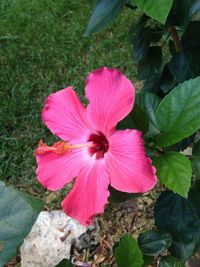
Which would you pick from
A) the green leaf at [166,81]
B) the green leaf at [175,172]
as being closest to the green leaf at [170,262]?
the green leaf at [175,172]

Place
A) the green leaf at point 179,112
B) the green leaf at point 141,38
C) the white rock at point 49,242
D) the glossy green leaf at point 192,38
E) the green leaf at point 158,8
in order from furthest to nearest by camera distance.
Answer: the white rock at point 49,242 < the green leaf at point 141,38 < the glossy green leaf at point 192,38 < the green leaf at point 158,8 < the green leaf at point 179,112

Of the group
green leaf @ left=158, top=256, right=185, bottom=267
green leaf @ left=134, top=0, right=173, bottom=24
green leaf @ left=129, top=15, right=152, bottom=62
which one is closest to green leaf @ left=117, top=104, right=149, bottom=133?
green leaf @ left=134, top=0, right=173, bottom=24

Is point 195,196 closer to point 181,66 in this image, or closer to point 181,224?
point 181,224

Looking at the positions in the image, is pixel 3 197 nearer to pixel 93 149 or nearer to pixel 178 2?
pixel 93 149

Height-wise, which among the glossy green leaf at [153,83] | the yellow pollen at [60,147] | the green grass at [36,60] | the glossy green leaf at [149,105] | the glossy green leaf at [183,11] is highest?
the glossy green leaf at [183,11]

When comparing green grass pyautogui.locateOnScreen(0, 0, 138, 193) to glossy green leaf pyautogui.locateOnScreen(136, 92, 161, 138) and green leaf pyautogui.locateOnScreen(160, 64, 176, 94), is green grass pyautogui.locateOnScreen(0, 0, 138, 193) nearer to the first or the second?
green leaf pyautogui.locateOnScreen(160, 64, 176, 94)

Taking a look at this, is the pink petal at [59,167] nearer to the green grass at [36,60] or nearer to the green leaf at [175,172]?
the green leaf at [175,172]

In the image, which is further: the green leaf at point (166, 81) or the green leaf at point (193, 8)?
the green leaf at point (166, 81)
